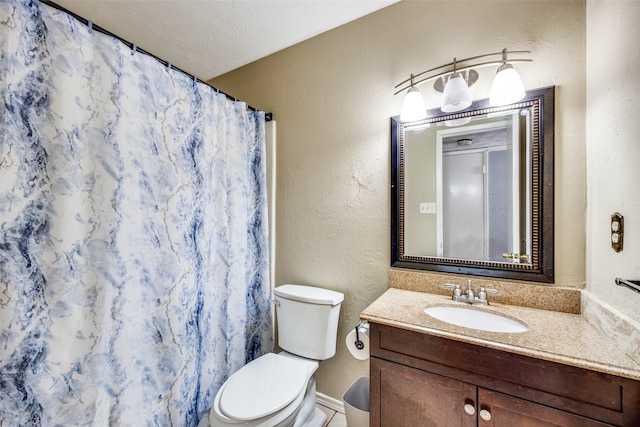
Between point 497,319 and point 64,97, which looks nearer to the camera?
point 64,97

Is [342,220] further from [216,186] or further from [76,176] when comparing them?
[76,176]

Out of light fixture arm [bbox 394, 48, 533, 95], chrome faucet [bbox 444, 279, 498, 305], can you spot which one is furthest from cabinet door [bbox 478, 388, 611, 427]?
light fixture arm [bbox 394, 48, 533, 95]

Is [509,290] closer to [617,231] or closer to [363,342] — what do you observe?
[617,231]

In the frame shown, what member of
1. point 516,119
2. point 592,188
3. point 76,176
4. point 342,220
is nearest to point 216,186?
point 76,176

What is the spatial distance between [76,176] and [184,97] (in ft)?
2.09

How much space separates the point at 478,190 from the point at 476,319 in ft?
1.99

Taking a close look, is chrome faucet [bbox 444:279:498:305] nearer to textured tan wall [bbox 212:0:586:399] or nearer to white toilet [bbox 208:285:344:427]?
textured tan wall [bbox 212:0:586:399]

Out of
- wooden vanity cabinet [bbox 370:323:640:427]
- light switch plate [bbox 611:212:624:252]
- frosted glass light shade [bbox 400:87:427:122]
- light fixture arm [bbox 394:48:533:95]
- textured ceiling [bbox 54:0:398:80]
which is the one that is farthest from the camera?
textured ceiling [bbox 54:0:398:80]

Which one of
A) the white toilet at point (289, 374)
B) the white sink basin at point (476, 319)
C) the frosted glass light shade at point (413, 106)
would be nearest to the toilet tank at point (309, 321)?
the white toilet at point (289, 374)

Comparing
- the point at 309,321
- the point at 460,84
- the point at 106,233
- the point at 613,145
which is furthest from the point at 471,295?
the point at 106,233

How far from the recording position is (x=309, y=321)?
5.13ft

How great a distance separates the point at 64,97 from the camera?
3.19 ft

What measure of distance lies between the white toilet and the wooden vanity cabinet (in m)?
0.39

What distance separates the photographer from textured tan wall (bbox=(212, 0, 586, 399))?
1.15 m
